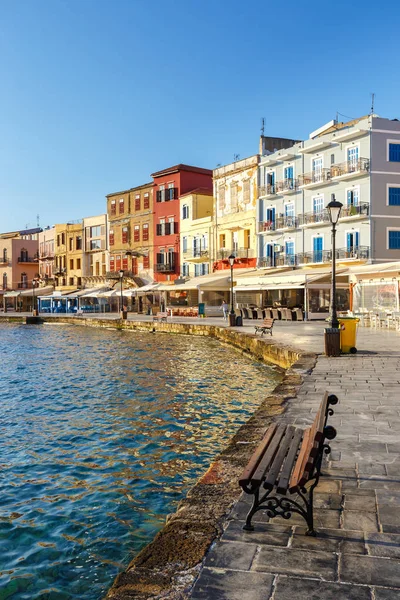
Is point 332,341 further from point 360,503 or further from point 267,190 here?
point 267,190

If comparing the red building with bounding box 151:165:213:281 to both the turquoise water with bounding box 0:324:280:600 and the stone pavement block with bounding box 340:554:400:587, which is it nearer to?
the turquoise water with bounding box 0:324:280:600

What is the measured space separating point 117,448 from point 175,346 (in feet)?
45.3

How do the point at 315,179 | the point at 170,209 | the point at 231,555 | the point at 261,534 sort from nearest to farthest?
the point at 231,555 < the point at 261,534 < the point at 315,179 < the point at 170,209

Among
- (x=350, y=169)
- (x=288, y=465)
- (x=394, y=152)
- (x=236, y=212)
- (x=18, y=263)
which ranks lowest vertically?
(x=288, y=465)

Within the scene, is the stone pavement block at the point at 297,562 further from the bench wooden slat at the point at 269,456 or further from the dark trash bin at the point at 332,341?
the dark trash bin at the point at 332,341

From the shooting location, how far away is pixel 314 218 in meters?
32.9

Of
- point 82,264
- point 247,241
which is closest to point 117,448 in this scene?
point 247,241

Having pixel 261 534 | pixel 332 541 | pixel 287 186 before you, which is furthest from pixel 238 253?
pixel 332 541

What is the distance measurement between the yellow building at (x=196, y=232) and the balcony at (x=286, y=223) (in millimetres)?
6982

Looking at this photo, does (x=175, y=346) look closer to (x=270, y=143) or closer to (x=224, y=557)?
(x=224, y=557)

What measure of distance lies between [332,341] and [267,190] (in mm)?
24890

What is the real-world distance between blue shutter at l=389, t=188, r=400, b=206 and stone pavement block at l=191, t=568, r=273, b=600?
95.6 ft

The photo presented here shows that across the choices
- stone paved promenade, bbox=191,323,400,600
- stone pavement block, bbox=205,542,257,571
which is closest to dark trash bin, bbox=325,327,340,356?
stone paved promenade, bbox=191,323,400,600

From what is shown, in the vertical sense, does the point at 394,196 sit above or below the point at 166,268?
above
